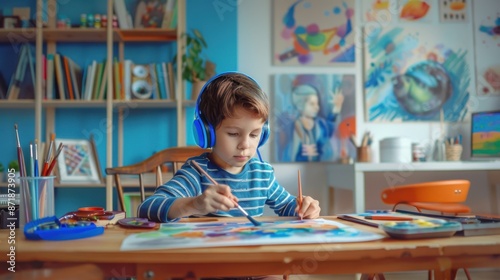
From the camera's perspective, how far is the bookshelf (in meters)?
2.70

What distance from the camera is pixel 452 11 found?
3.10 m

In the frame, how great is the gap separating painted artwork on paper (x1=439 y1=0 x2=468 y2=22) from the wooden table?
2.92m

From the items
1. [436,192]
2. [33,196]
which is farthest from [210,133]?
[436,192]

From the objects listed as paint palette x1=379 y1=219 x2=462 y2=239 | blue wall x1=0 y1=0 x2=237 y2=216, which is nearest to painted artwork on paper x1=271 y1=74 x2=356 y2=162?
blue wall x1=0 y1=0 x2=237 y2=216

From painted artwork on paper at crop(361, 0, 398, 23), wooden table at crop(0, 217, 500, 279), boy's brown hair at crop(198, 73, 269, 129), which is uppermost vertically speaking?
painted artwork on paper at crop(361, 0, 398, 23)

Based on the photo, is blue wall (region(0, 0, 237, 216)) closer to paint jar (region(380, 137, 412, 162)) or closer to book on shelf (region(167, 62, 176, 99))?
book on shelf (region(167, 62, 176, 99))

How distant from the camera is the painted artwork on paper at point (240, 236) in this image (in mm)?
596

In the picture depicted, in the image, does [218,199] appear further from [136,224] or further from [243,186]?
[243,186]

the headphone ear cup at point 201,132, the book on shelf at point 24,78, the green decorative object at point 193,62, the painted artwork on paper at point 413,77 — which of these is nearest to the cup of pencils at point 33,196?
the headphone ear cup at point 201,132

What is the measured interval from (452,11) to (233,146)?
274 centimetres

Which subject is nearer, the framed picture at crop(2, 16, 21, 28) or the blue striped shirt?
the blue striped shirt

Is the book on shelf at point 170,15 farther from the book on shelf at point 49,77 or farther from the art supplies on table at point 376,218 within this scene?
the art supplies on table at point 376,218

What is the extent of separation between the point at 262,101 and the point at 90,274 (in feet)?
2.03

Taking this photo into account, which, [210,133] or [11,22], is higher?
[11,22]
